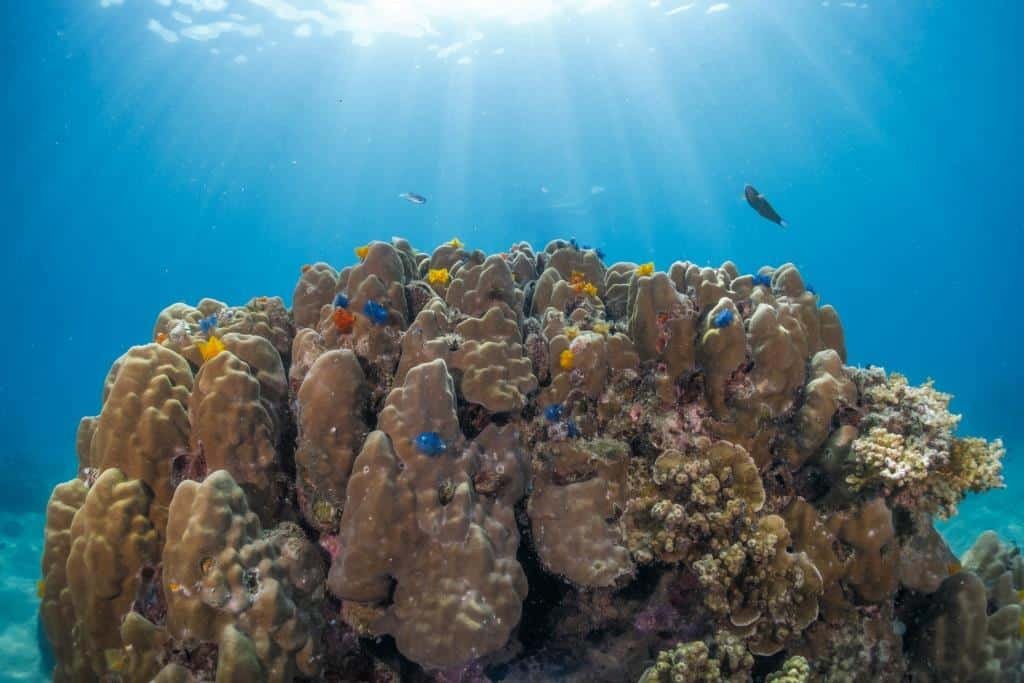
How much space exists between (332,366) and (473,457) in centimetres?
138

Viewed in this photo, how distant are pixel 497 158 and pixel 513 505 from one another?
7805 cm

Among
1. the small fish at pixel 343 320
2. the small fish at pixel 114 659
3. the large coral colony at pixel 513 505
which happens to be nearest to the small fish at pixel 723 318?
the large coral colony at pixel 513 505

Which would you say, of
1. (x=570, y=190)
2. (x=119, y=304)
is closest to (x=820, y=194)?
(x=570, y=190)

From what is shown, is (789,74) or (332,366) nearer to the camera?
(332,366)

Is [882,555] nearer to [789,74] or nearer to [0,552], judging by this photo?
[0,552]

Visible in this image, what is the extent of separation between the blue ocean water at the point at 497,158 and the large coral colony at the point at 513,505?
1107 cm

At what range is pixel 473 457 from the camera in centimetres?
447

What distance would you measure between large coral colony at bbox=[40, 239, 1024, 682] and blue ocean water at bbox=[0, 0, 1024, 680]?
1107 cm

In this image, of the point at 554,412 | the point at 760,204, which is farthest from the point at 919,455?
the point at 760,204

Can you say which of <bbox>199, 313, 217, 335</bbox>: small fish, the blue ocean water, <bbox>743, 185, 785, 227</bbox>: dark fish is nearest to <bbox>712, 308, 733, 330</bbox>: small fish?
<bbox>743, 185, 785, 227</bbox>: dark fish

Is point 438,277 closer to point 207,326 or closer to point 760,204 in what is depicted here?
point 207,326

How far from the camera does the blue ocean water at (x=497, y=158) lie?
40812 millimetres

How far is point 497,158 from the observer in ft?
254

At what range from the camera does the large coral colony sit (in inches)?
154
